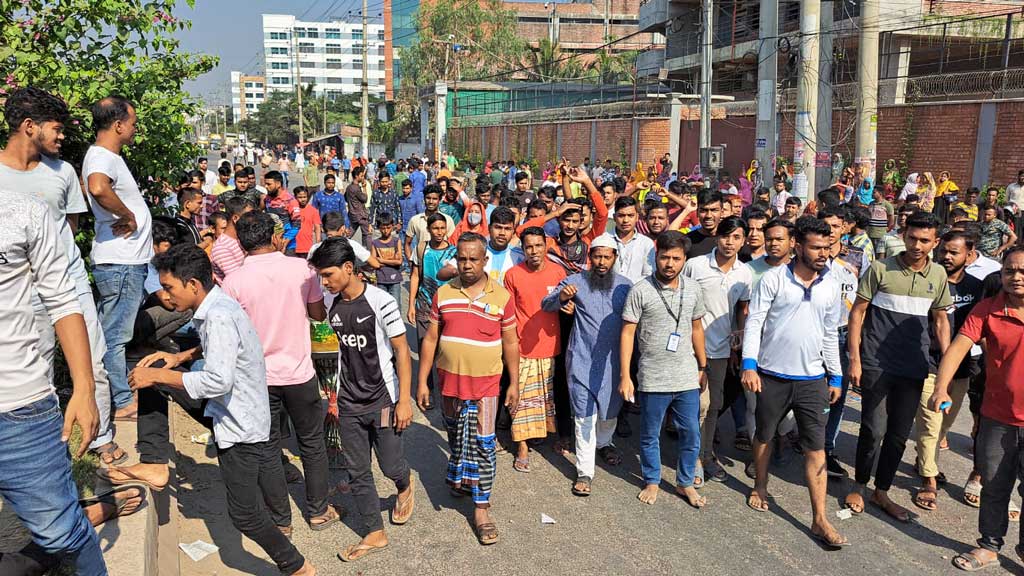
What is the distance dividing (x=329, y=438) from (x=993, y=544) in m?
4.08

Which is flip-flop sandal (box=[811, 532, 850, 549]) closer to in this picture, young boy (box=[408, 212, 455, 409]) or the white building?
young boy (box=[408, 212, 455, 409])

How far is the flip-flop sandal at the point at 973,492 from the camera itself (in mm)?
5102

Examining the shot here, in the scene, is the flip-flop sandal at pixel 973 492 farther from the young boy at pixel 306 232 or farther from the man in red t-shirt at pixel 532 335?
the young boy at pixel 306 232

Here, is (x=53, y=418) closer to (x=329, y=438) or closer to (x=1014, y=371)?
(x=329, y=438)

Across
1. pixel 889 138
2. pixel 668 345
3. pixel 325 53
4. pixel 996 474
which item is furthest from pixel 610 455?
pixel 325 53

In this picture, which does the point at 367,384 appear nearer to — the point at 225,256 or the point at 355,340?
the point at 355,340

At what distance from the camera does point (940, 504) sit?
5.12 m

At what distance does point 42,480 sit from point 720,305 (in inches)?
163

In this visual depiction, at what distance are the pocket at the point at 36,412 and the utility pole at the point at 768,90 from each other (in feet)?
46.3

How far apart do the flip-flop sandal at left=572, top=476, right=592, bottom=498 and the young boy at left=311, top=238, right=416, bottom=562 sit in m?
1.41

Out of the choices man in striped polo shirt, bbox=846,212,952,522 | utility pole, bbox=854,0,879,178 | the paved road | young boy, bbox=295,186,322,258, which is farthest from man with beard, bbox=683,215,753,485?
utility pole, bbox=854,0,879,178

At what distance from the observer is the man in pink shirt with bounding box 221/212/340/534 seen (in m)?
4.28

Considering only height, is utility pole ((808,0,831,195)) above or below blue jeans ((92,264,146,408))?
above

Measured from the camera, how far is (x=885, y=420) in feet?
16.5
